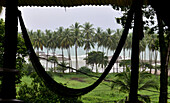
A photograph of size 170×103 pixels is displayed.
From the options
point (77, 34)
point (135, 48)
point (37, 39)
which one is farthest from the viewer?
point (37, 39)

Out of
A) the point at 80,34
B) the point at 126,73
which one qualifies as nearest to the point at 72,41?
the point at 80,34

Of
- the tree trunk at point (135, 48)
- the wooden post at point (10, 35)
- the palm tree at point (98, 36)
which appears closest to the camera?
the wooden post at point (10, 35)

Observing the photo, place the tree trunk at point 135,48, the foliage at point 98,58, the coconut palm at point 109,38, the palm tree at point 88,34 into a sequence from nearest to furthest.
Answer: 1. the tree trunk at point 135,48
2. the foliage at point 98,58
3. the palm tree at point 88,34
4. the coconut palm at point 109,38

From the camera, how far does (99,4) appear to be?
11.1ft

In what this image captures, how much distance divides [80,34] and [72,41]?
2.75m

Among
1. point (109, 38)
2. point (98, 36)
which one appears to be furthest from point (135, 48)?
point (109, 38)

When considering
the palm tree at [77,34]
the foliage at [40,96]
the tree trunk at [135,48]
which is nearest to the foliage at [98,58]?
the palm tree at [77,34]

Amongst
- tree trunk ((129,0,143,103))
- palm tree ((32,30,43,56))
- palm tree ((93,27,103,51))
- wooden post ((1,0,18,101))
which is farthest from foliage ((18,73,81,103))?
palm tree ((93,27,103,51))

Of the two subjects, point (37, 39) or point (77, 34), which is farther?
point (37, 39)

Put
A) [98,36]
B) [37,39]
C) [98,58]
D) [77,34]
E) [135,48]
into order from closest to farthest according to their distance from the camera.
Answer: [135,48], [98,58], [77,34], [37,39], [98,36]

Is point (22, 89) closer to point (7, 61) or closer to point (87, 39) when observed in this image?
point (7, 61)

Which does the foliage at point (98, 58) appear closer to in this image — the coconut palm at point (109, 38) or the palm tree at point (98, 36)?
the palm tree at point (98, 36)

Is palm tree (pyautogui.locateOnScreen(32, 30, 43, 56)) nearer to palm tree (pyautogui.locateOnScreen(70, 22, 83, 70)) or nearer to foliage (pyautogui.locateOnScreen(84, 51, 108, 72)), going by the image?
palm tree (pyautogui.locateOnScreen(70, 22, 83, 70))

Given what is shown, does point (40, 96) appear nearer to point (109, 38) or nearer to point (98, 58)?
point (98, 58)
